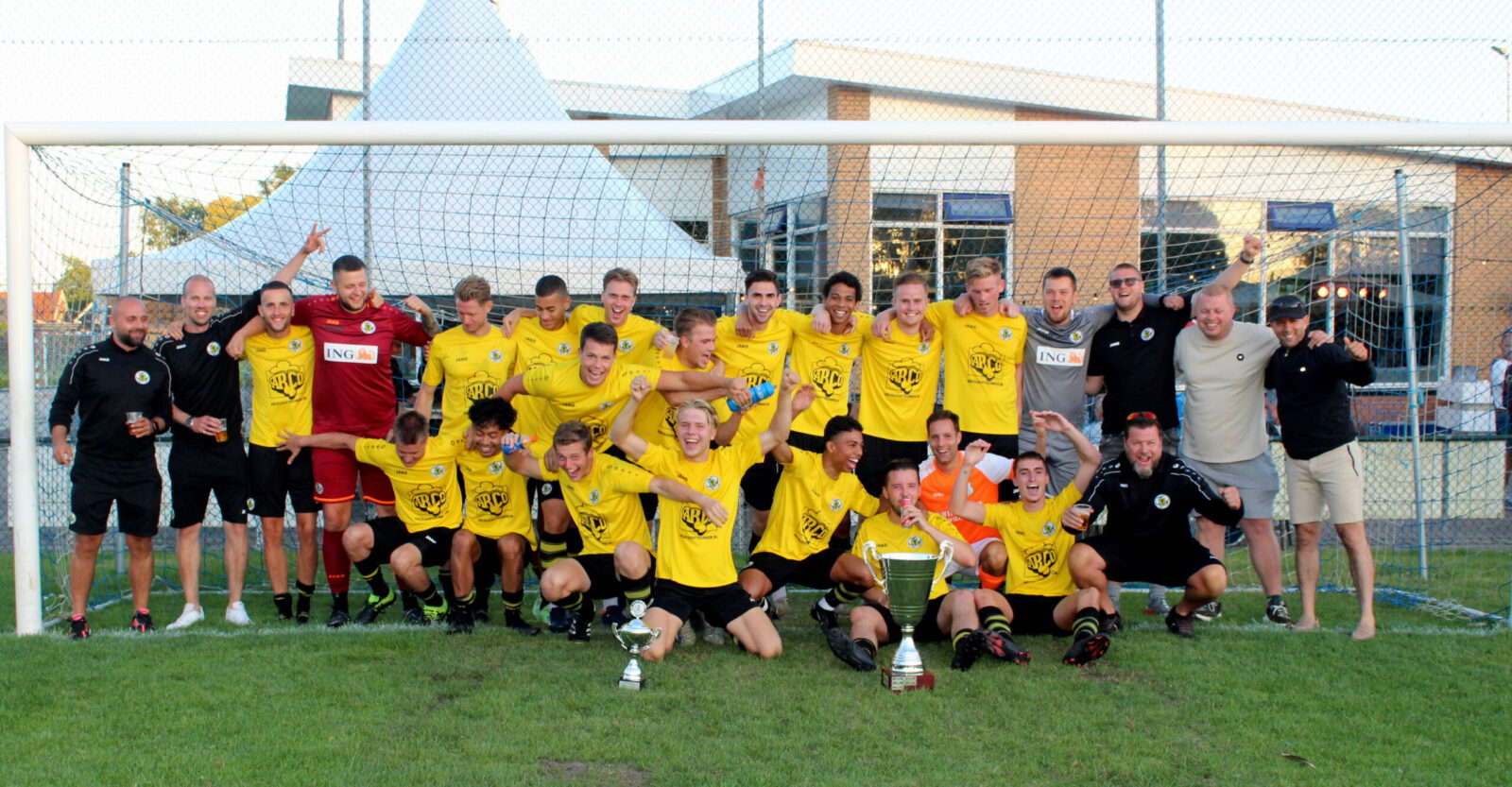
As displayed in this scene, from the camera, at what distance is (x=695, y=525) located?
195 inches

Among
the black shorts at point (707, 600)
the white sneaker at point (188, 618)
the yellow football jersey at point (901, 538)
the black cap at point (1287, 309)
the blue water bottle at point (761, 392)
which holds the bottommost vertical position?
the white sneaker at point (188, 618)

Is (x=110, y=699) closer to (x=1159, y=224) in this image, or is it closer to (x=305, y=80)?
(x=1159, y=224)

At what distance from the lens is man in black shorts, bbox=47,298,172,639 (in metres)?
5.34

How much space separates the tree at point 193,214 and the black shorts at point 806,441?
3613mm

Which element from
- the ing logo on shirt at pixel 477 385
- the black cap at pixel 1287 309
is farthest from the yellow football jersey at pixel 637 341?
the black cap at pixel 1287 309

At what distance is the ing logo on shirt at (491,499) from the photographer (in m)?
5.47

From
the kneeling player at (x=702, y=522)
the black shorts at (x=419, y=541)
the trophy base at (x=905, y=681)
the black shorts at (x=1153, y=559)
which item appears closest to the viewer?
the trophy base at (x=905, y=681)

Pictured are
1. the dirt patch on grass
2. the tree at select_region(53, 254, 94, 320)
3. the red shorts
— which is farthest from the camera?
the tree at select_region(53, 254, 94, 320)

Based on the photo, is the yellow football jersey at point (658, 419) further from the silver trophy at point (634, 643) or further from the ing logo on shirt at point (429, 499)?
the silver trophy at point (634, 643)

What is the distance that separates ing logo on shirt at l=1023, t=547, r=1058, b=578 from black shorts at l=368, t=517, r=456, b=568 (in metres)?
2.81

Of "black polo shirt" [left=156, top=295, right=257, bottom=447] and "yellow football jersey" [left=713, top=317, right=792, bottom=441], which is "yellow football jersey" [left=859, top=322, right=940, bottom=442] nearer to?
"yellow football jersey" [left=713, top=317, right=792, bottom=441]

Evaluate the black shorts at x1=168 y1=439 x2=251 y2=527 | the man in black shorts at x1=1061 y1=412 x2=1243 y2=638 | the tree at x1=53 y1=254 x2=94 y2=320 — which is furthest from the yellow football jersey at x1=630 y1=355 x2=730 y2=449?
the tree at x1=53 y1=254 x2=94 y2=320

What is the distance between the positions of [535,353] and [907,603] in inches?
96.6

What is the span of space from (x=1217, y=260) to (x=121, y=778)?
6752mm
